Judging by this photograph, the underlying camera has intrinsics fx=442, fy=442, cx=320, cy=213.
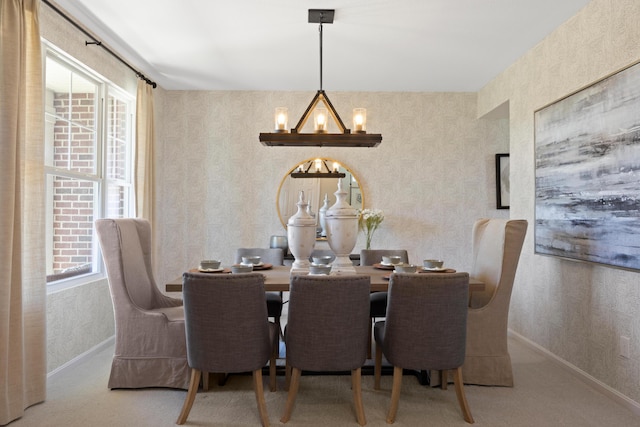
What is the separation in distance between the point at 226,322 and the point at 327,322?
0.52 metres

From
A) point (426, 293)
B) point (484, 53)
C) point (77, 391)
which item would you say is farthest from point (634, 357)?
point (77, 391)

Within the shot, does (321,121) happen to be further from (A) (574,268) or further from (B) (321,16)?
(A) (574,268)

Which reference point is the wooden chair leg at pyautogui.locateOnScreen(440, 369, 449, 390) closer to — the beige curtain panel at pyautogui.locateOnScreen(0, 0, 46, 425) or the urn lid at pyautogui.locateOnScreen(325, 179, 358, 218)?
the urn lid at pyautogui.locateOnScreen(325, 179, 358, 218)

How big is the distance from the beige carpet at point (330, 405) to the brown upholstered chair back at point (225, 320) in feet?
1.29

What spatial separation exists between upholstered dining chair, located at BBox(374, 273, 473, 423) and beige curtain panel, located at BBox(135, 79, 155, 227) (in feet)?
9.65

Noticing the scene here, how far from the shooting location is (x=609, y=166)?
2.80 meters

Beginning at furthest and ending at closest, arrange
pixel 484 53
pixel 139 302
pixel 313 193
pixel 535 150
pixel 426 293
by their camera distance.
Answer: pixel 313 193, pixel 484 53, pixel 535 150, pixel 139 302, pixel 426 293

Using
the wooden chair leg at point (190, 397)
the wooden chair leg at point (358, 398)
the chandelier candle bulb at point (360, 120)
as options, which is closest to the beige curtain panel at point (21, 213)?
the wooden chair leg at point (190, 397)

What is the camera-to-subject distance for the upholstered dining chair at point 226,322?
2.26 meters

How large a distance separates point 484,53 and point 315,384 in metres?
3.21

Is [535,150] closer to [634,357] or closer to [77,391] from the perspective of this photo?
[634,357]

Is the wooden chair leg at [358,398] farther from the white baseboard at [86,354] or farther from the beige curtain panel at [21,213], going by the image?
the white baseboard at [86,354]

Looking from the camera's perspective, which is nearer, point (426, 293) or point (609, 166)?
point (426, 293)

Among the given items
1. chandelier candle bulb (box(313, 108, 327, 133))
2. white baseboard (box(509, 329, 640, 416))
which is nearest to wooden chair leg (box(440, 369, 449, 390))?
white baseboard (box(509, 329, 640, 416))
